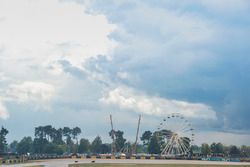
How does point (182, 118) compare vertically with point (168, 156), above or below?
above

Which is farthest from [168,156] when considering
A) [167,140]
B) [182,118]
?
[182,118]

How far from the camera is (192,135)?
173500 mm

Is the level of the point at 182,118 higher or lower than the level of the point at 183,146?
higher

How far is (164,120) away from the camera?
582 feet

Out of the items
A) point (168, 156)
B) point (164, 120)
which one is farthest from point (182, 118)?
point (168, 156)

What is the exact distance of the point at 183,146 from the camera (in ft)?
587

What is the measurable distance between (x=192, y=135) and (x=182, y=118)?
25.6 ft

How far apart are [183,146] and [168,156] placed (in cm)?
849

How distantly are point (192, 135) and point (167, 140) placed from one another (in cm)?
1240

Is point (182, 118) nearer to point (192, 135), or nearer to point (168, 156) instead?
point (192, 135)

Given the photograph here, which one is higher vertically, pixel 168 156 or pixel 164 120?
pixel 164 120

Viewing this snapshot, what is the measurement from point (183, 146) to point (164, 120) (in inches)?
531

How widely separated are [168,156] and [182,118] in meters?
18.9

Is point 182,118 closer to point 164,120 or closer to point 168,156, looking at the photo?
point 164,120
